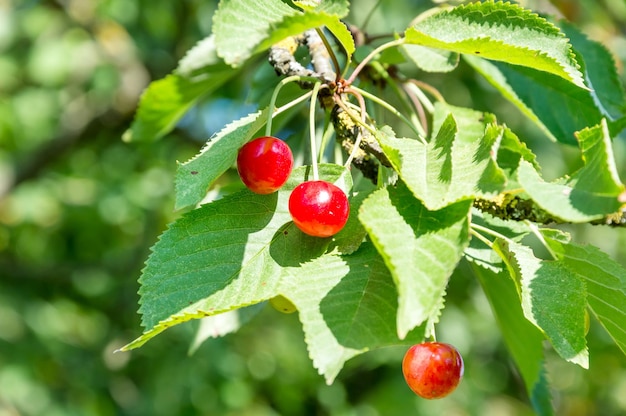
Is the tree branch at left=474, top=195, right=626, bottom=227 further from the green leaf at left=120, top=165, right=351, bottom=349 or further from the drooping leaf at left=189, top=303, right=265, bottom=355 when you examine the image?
the drooping leaf at left=189, top=303, right=265, bottom=355

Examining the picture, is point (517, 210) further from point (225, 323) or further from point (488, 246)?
point (225, 323)

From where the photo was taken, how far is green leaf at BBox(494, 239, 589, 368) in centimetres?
85

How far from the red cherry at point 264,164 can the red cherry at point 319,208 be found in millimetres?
43

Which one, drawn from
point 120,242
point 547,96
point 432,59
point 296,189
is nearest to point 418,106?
point 432,59

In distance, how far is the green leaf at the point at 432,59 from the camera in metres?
1.28

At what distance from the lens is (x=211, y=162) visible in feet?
3.01

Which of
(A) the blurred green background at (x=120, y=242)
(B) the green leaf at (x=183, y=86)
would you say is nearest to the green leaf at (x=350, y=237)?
(B) the green leaf at (x=183, y=86)

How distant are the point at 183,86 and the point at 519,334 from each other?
93 cm

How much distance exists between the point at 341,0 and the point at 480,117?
537 millimetres

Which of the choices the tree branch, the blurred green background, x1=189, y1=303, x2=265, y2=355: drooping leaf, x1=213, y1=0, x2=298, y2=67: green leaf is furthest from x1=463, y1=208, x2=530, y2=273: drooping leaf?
the blurred green background

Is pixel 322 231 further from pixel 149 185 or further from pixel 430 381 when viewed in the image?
pixel 149 185

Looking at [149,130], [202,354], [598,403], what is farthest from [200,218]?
[598,403]

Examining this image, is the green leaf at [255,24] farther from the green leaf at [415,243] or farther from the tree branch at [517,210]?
the tree branch at [517,210]

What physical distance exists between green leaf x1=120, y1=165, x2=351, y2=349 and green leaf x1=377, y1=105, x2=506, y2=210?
0.15 metres
